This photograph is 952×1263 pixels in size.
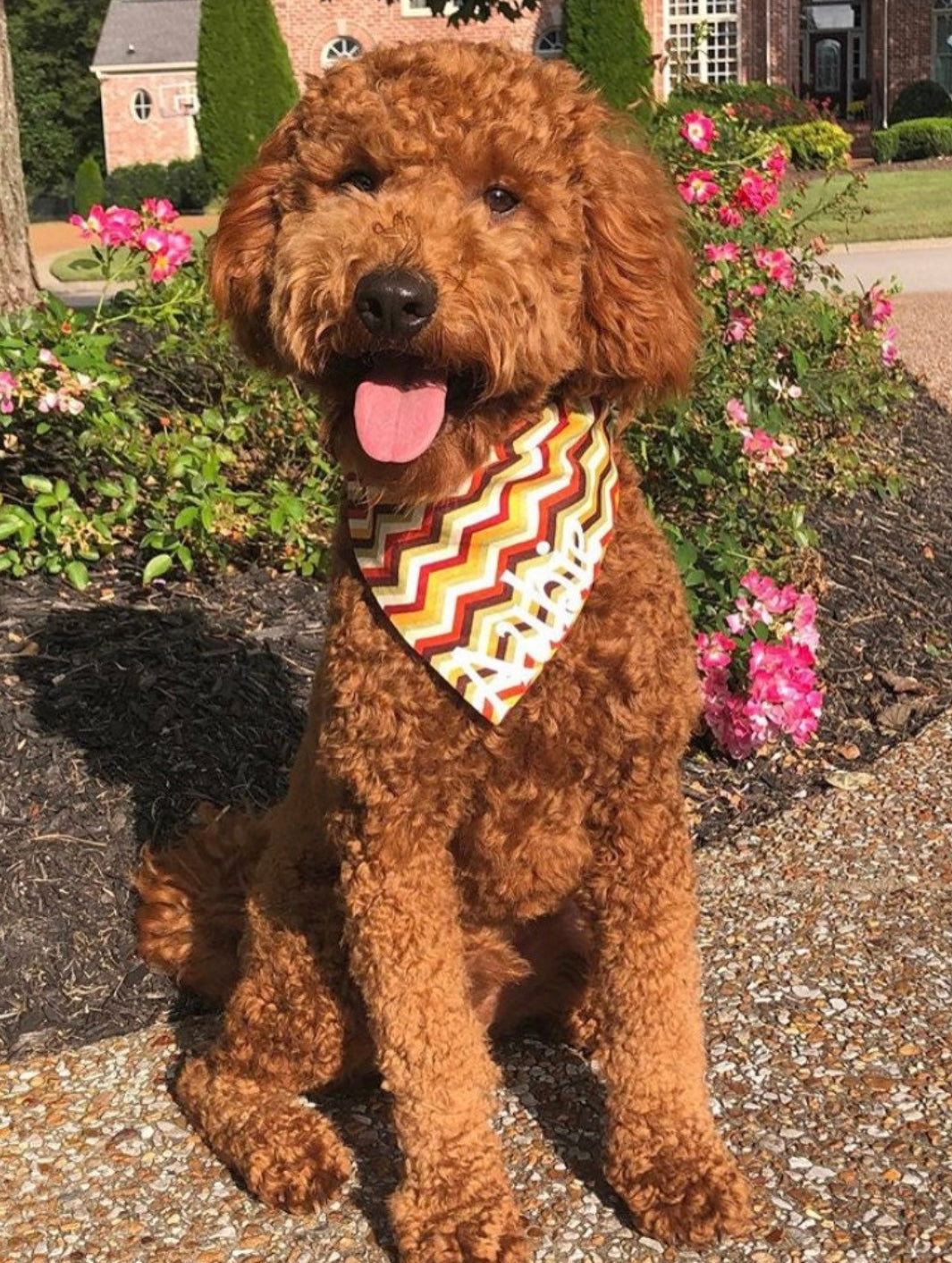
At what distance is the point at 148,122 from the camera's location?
39688 mm

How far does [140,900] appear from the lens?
3.19 metres

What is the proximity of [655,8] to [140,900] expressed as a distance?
3420cm

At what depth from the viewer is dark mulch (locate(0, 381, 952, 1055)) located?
3.26 meters

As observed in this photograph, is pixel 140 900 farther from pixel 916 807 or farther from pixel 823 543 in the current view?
pixel 823 543

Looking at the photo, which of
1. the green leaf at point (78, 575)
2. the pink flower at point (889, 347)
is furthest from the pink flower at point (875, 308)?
the green leaf at point (78, 575)

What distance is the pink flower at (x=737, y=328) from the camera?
484 centimetres

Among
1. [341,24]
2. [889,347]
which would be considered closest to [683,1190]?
[889,347]

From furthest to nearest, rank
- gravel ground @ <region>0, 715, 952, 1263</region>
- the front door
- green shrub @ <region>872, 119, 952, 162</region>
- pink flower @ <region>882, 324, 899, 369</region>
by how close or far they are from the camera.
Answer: the front door
green shrub @ <region>872, 119, 952, 162</region>
pink flower @ <region>882, 324, 899, 369</region>
gravel ground @ <region>0, 715, 952, 1263</region>

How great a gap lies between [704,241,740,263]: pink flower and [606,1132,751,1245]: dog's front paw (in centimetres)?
310

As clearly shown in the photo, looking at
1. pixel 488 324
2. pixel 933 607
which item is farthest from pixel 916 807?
pixel 488 324

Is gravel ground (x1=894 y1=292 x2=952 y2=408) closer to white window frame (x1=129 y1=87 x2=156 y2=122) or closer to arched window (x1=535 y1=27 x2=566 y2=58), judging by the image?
arched window (x1=535 y1=27 x2=566 y2=58)

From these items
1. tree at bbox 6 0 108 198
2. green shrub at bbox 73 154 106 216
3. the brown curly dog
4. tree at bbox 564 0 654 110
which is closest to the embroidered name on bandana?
the brown curly dog

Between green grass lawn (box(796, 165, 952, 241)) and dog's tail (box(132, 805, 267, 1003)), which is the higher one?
dog's tail (box(132, 805, 267, 1003))

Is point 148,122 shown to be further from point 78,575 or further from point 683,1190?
point 683,1190
